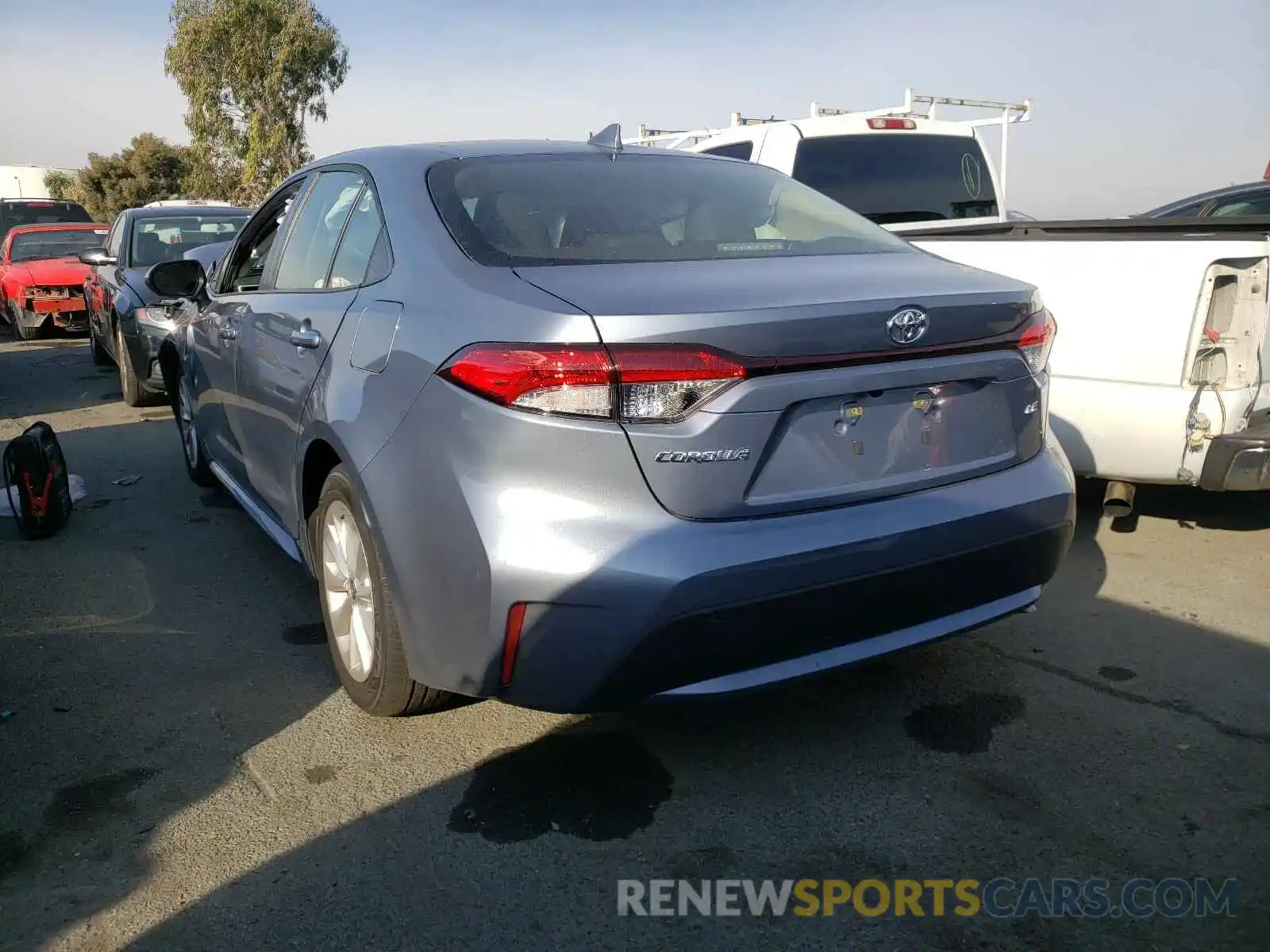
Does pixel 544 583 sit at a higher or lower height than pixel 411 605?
higher

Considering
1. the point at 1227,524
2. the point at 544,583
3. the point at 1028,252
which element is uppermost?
the point at 1028,252

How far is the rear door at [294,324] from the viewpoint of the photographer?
10.8ft

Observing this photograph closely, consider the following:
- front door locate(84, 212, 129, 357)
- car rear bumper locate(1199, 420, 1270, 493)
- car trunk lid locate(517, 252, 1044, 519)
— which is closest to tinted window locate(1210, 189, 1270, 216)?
car rear bumper locate(1199, 420, 1270, 493)

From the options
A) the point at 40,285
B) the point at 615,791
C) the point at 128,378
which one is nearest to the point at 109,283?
the point at 128,378

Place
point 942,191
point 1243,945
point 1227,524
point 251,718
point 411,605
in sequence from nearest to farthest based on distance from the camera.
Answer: point 1243,945 < point 411,605 < point 251,718 < point 1227,524 < point 942,191

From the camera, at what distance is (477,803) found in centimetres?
280

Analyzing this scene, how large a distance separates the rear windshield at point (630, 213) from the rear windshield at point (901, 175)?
2877 millimetres

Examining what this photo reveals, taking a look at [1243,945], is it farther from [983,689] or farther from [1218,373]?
[1218,373]

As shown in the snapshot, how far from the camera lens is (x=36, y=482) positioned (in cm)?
514

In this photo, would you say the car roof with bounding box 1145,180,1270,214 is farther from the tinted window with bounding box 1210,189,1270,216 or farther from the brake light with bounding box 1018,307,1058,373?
the brake light with bounding box 1018,307,1058,373

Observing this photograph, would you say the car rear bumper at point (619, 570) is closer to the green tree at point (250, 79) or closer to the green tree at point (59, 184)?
the green tree at point (250, 79)

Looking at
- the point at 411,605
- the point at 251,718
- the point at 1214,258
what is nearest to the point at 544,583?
the point at 411,605

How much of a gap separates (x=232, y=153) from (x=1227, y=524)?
116 ft

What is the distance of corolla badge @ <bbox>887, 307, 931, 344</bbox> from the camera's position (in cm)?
255
